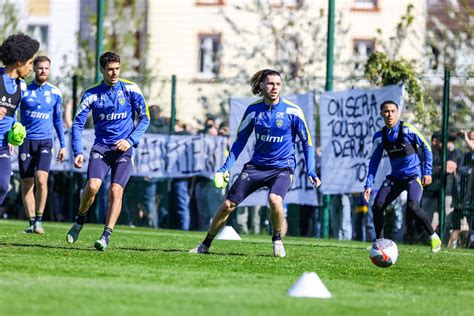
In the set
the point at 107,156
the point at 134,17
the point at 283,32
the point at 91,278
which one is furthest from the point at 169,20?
the point at 91,278

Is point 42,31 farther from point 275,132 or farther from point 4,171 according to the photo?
point 4,171

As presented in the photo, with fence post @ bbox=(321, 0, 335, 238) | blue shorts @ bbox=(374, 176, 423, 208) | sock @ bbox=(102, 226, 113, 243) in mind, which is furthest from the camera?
fence post @ bbox=(321, 0, 335, 238)

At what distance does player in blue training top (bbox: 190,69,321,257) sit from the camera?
45.9 ft

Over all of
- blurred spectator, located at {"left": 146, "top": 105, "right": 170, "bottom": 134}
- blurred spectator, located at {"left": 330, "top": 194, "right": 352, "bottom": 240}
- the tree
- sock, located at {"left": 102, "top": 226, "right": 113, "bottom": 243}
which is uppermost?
the tree

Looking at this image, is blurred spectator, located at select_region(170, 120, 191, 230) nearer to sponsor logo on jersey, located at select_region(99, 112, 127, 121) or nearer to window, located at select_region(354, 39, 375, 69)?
sponsor logo on jersey, located at select_region(99, 112, 127, 121)

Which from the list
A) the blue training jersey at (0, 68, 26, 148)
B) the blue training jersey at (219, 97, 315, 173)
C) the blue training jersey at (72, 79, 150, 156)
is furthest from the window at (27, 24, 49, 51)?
the blue training jersey at (0, 68, 26, 148)

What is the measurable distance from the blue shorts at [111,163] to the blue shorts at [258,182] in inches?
48.2

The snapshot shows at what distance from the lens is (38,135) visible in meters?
17.6

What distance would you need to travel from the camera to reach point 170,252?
1422 cm

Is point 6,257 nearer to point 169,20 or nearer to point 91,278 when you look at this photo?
point 91,278

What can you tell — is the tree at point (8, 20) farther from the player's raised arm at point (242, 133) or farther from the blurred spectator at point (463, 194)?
the player's raised arm at point (242, 133)

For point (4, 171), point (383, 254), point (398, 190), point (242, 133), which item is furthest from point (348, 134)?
point (4, 171)

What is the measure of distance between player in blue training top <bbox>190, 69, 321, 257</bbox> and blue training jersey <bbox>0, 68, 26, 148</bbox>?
2384mm

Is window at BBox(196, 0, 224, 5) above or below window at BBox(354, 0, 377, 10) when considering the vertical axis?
above
